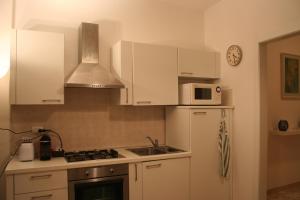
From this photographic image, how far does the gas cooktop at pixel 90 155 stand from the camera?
7.45ft

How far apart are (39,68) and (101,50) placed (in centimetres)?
75

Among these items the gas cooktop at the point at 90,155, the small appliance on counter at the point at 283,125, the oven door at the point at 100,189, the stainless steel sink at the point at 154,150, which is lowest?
the oven door at the point at 100,189

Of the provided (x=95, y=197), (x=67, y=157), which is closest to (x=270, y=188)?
(x=95, y=197)

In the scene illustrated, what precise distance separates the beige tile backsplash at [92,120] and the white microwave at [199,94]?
0.43 meters

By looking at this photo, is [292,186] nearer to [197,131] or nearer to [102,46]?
[197,131]

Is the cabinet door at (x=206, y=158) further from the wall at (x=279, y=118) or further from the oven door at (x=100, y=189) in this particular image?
the wall at (x=279, y=118)

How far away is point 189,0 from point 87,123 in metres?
1.94

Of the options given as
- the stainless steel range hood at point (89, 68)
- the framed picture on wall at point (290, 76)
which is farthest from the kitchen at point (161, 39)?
the framed picture on wall at point (290, 76)

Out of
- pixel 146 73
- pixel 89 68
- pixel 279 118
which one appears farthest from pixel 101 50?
pixel 279 118

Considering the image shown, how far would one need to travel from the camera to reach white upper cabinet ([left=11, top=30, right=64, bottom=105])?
213 centimetres

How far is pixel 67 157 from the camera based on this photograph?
7.57ft

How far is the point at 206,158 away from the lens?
263 centimetres

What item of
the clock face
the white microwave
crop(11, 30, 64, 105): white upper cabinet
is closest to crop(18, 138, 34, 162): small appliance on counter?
crop(11, 30, 64, 105): white upper cabinet

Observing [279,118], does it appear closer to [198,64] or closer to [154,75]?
[198,64]
